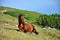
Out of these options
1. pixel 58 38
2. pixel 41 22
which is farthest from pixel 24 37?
pixel 41 22

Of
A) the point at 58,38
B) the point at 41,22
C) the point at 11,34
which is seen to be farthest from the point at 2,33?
the point at 41,22

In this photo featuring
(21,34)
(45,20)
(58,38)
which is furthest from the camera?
(45,20)

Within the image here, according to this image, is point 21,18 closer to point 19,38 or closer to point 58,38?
point 19,38

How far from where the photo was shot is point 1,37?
51.4 feet

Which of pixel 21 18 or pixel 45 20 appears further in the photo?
pixel 45 20

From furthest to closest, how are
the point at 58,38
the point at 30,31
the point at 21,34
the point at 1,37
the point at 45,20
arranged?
1. the point at 45,20
2. the point at 58,38
3. the point at 30,31
4. the point at 21,34
5. the point at 1,37

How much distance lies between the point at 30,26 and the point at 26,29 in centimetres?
39

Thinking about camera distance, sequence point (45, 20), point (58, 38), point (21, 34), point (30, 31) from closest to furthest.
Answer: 1. point (21, 34)
2. point (30, 31)
3. point (58, 38)
4. point (45, 20)

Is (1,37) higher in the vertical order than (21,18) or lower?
lower

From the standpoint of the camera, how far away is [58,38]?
2170 cm

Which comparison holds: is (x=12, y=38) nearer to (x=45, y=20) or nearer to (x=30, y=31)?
(x=30, y=31)

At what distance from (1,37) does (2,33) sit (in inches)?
33.3

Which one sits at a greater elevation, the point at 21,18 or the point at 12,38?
the point at 21,18

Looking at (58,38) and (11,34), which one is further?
(58,38)
